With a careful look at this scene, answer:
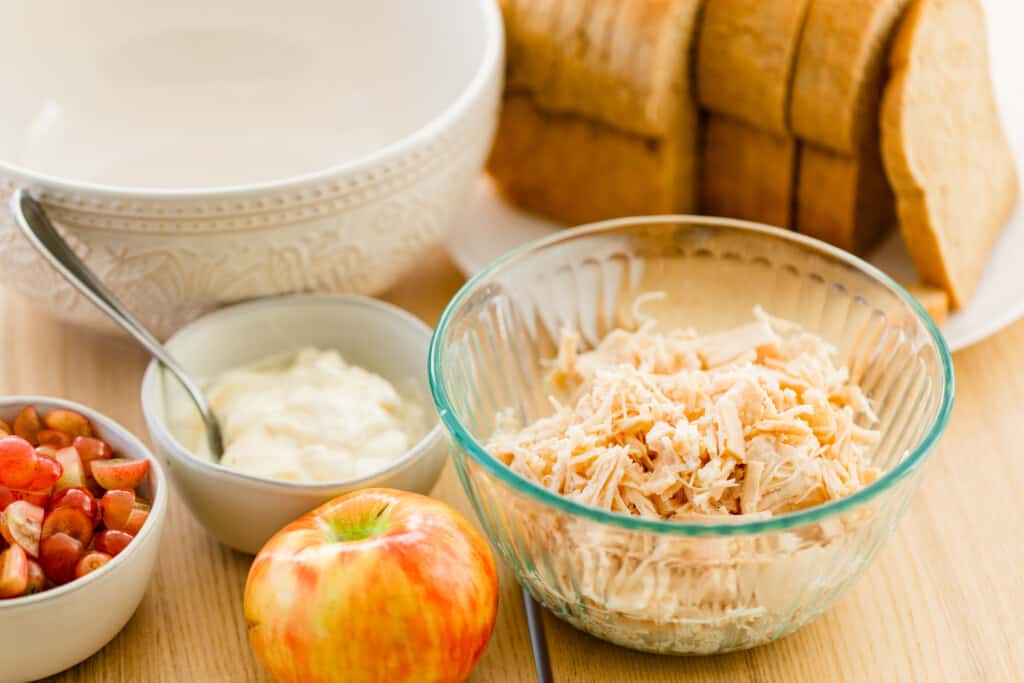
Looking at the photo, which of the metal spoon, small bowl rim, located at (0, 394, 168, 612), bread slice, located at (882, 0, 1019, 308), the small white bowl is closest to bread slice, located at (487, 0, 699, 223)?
bread slice, located at (882, 0, 1019, 308)

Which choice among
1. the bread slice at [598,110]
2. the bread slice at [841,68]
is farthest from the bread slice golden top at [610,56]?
the bread slice at [841,68]

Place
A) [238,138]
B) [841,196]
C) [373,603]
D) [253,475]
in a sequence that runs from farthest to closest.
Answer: [238,138] < [841,196] < [253,475] < [373,603]

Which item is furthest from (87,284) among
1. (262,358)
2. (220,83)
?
(220,83)

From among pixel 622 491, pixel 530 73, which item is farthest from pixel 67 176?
pixel 622 491

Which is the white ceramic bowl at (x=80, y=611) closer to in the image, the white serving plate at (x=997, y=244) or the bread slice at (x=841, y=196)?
the white serving plate at (x=997, y=244)

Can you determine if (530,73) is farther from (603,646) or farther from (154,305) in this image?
(603,646)

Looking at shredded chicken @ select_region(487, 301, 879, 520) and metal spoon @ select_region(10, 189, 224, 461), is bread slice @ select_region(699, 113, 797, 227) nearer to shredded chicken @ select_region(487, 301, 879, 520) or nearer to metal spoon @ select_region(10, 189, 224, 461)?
shredded chicken @ select_region(487, 301, 879, 520)

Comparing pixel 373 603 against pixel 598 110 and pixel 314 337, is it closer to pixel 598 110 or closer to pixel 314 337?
pixel 314 337

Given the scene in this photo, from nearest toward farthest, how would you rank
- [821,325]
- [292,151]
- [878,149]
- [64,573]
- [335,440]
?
[64,573] → [335,440] → [821,325] → [878,149] → [292,151]
